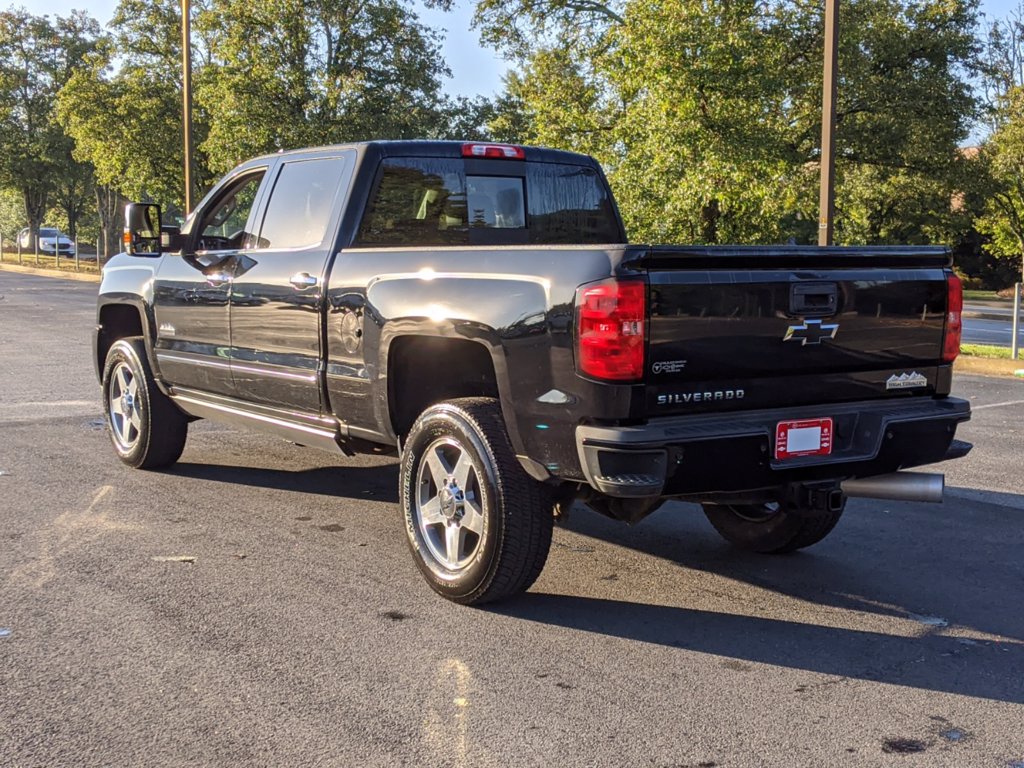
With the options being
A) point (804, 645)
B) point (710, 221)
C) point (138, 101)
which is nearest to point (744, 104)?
point (710, 221)

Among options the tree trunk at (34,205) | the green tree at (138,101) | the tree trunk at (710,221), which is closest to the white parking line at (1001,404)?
the tree trunk at (710,221)

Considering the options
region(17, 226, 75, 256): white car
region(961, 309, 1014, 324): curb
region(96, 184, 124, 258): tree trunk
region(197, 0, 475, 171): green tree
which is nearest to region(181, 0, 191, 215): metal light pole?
region(197, 0, 475, 171): green tree

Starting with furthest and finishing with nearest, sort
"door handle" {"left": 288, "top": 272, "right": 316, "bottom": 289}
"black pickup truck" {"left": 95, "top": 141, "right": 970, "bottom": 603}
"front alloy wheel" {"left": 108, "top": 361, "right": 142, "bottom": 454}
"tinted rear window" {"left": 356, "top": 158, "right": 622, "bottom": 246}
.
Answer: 1. "front alloy wheel" {"left": 108, "top": 361, "right": 142, "bottom": 454}
2. "tinted rear window" {"left": 356, "top": 158, "right": 622, "bottom": 246}
3. "door handle" {"left": 288, "top": 272, "right": 316, "bottom": 289}
4. "black pickup truck" {"left": 95, "top": 141, "right": 970, "bottom": 603}

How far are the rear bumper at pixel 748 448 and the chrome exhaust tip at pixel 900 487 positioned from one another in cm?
4

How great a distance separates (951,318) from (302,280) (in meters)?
3.05

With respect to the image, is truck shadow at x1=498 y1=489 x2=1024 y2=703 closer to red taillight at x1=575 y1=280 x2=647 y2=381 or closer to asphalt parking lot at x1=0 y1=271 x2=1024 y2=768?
asphalt parking lot at x1=0 y1=271 x2=1024 y2=768

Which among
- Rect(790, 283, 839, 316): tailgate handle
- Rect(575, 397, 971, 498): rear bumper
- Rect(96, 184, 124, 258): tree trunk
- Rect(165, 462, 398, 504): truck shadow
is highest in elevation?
Rect(96, 184, 124, 258): tree trunk

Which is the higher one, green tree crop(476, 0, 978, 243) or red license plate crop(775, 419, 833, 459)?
green tree crop(476, 0, 978, 243)

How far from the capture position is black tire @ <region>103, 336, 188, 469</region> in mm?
6957

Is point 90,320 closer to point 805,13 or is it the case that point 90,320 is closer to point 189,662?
point 805,13

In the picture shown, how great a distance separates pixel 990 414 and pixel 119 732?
9.00 metres

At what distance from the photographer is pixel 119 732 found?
3.35 metres

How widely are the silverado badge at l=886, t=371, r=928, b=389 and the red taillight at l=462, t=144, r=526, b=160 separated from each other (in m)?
2.40

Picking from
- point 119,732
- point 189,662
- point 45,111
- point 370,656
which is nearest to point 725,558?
point 370,656
